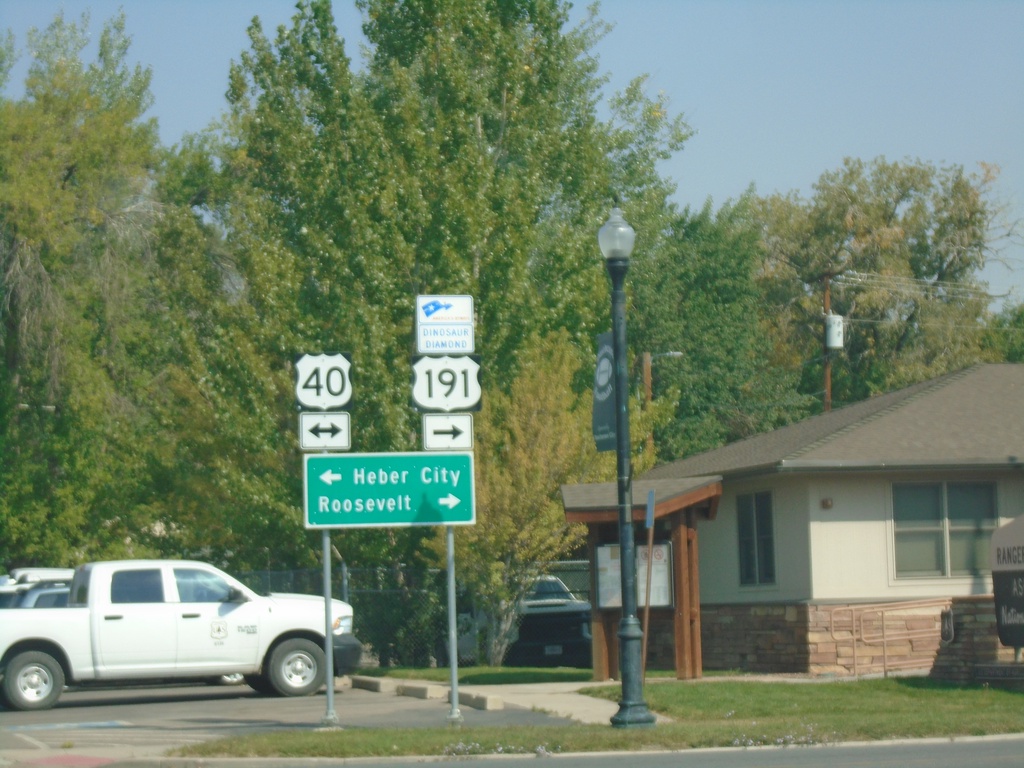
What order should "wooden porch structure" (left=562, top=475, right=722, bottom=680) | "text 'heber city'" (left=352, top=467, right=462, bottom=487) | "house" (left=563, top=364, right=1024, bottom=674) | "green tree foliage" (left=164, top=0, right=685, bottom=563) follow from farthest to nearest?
"green tree foliage" (left=164, top=0, right=685, bottom=563) < "house" (left=563, top=364, right=1024, bottom=674) < "wooden porch structure" (left=562, top=475, right=722, bottom=680) < "text 'heber city'" (left=352, top=467, right=462, bottom=487)

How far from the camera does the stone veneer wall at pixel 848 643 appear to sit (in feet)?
64.1

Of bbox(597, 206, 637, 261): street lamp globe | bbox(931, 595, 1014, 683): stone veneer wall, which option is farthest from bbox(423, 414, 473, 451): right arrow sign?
bbox(931, 595, 1014, 683): stone veneer wall

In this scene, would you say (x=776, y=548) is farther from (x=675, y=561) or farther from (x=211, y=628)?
(x=211, y=628)

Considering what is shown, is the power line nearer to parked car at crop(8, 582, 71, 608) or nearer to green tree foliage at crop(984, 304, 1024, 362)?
green tree foliage at crop(984, 304, 1024, 362)

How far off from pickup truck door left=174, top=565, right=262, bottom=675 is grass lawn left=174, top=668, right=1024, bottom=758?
4.71 metres

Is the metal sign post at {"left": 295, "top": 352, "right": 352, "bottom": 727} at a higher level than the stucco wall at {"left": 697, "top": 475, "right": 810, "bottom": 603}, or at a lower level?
higher

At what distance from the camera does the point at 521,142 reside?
2988 cm

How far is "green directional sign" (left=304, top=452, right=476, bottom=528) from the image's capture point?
15375 millimetres

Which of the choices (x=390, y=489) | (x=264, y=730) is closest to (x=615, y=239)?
(x=390, y=489)

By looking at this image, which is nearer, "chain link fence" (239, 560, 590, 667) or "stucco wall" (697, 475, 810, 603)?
"stucco wall" (697, 475, 810, 603)

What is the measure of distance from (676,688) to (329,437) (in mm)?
5449

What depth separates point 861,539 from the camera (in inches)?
Result: 833

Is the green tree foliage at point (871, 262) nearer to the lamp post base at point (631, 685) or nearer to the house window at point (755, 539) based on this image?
the house window at point (755, 539)

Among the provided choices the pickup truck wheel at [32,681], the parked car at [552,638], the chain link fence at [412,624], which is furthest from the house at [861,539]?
the pickup truck wheel at [32,681]
